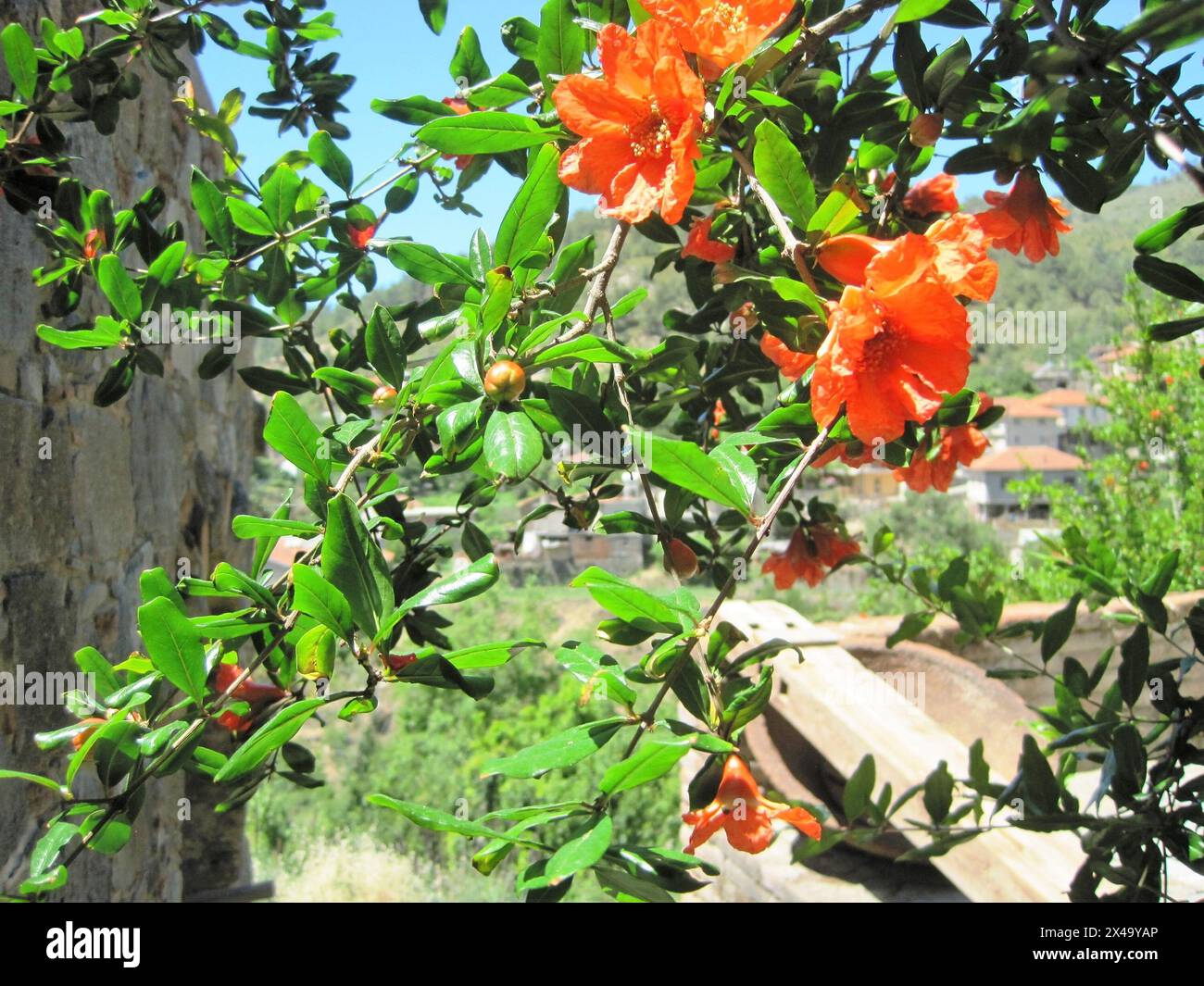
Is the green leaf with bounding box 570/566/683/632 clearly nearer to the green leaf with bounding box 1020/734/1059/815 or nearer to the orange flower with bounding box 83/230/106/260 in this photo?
the green leaf with bounding box 1020/734/1059/815

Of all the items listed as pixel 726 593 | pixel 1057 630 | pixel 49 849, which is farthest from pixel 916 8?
pixel 49 849

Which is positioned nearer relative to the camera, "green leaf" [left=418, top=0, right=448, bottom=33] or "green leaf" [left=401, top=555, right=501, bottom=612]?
"green leaf" [left=401, top=555, right=501, bottom=612]

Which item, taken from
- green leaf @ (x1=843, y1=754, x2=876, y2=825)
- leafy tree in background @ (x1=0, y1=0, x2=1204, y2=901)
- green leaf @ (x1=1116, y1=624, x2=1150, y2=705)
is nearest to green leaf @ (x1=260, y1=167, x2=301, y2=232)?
leafy tree in background @ (x1=0, y1=0, x2=1204, y2=901)

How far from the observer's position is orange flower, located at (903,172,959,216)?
3.36ft

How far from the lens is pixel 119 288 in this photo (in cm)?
123

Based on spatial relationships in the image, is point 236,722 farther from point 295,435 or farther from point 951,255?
point 951,255

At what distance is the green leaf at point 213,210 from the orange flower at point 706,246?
2.23 feet

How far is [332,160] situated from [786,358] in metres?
0.80

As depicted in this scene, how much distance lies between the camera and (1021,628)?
5.11ft

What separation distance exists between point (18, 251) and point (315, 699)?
3.81 ft

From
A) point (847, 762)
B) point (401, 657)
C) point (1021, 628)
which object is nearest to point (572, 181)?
point (401, 657)

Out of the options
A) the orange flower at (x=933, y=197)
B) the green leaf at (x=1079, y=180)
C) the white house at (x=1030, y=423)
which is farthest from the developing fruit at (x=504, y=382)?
the white house at (x=1030, y=423)
